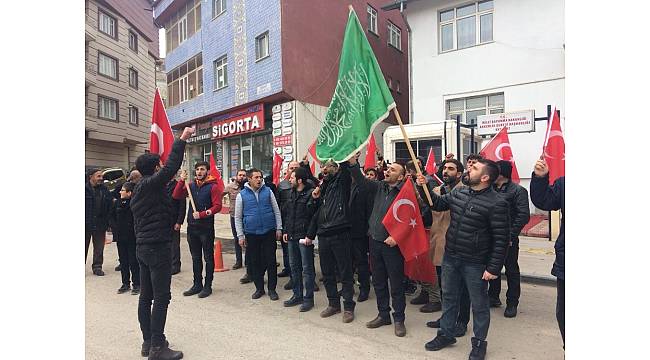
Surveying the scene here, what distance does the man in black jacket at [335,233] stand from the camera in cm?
498

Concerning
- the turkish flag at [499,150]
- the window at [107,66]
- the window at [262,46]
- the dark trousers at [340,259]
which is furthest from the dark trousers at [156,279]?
the window at [107,66]

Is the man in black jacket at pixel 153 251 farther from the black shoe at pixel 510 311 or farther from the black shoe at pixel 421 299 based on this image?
the black shoe at pixel 510 311

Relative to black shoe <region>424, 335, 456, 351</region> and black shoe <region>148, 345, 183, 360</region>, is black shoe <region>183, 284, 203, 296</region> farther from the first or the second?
black shoe <region>424, 335, 456, 351</region>

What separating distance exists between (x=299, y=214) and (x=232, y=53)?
13.9 m

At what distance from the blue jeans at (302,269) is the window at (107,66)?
25.0 metres

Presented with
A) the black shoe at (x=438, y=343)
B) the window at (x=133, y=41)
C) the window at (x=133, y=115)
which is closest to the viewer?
the black shoe at (x=438, y=343)

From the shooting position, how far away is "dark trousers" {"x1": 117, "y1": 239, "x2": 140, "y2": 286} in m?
6.33

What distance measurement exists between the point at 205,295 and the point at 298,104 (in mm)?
10586

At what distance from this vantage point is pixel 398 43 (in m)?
22.3

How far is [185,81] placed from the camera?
2241 cm

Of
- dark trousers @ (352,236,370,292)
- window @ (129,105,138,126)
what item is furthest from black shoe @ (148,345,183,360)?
window @ (129,105,138,126)

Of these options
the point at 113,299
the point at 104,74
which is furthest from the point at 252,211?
the point at 104,74

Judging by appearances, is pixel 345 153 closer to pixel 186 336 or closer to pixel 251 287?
pixel 186 336

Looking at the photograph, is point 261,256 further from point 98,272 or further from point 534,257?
point 534,257
